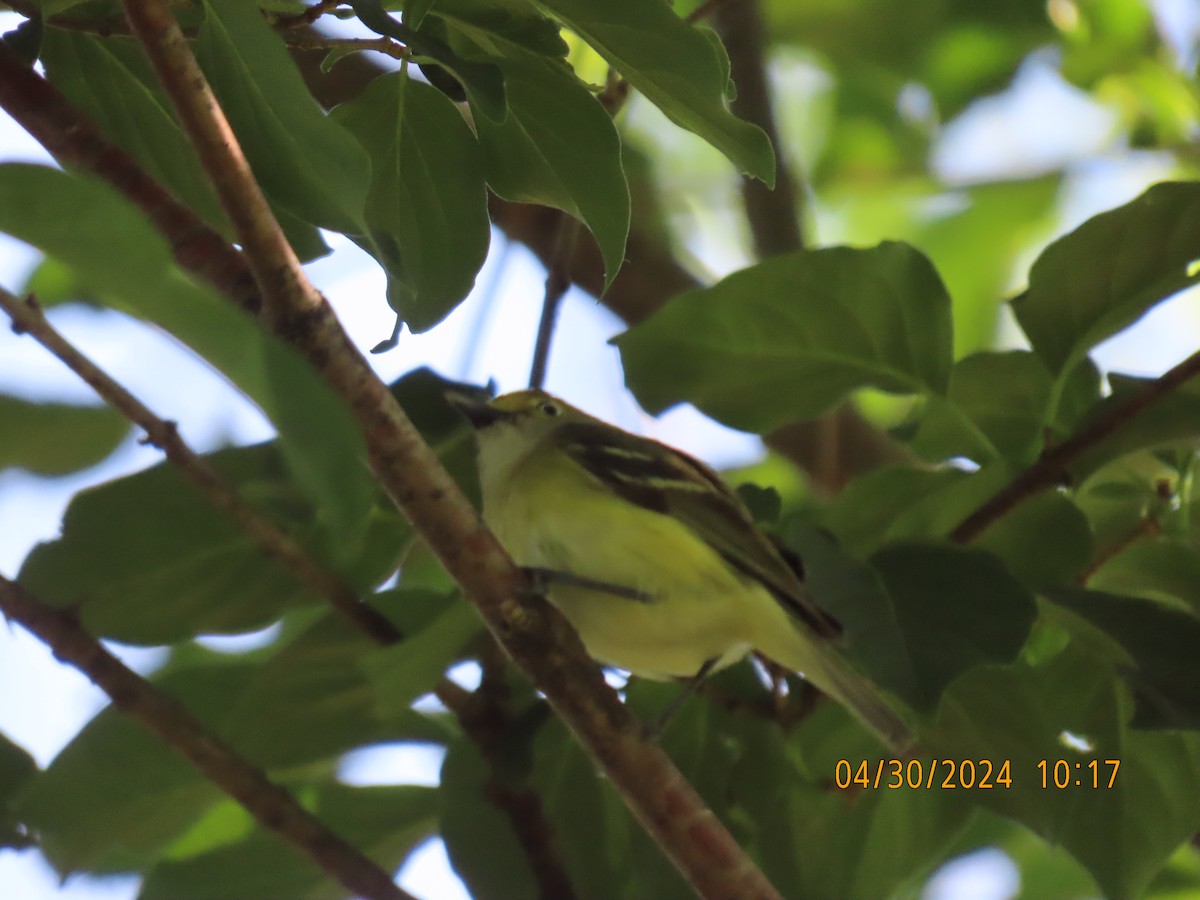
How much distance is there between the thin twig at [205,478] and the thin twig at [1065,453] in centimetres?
102

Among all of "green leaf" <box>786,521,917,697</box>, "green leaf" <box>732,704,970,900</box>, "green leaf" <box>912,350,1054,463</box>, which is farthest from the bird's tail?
"green leaf" <box>912,350,1054,463</box>

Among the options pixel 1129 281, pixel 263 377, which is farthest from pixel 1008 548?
pixel 263 377

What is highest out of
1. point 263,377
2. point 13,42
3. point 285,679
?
point 13,42

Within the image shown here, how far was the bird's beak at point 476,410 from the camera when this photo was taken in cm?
249

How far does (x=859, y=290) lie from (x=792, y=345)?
0.15 metres

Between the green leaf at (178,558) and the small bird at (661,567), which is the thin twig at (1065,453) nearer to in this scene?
the small bird at (661,567)

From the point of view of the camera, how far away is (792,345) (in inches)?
90.7

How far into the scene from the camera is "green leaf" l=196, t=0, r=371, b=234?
150cm

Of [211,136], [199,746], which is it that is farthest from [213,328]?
[199,746]

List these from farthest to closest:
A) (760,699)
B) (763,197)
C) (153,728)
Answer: (763,197) < (760,699) < (153,728)

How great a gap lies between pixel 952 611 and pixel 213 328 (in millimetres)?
1268

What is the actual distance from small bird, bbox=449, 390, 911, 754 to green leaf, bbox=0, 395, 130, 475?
30.9 inches

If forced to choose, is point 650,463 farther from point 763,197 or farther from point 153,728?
point 763,197

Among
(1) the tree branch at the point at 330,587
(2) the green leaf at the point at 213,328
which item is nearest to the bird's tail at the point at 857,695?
(1) the tree branch at the point at 330,587
